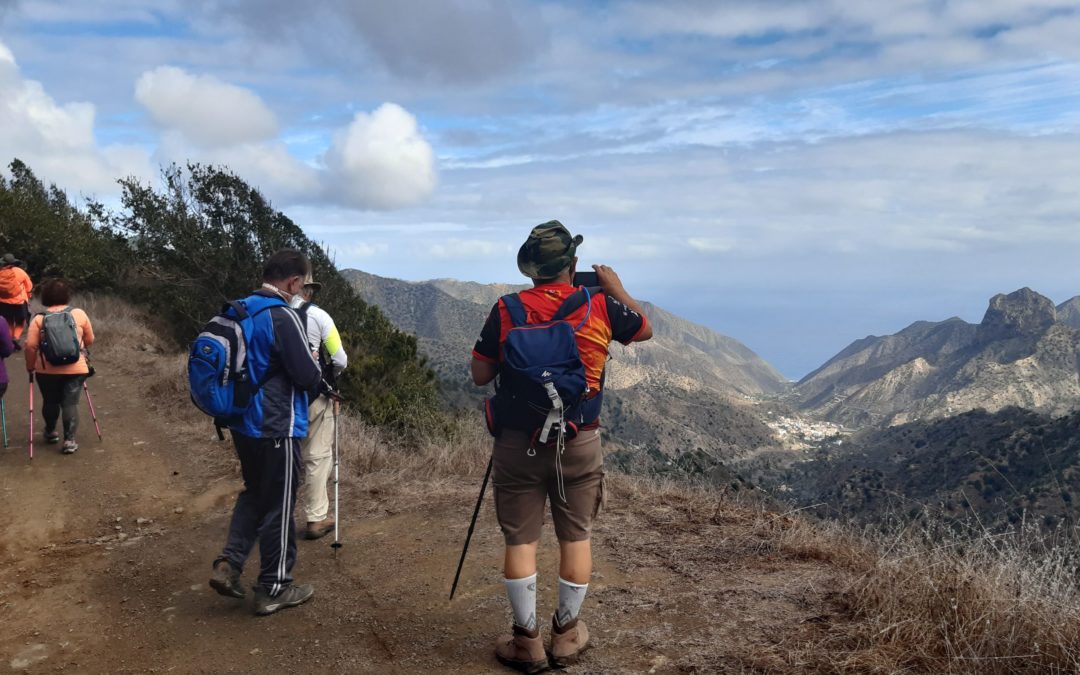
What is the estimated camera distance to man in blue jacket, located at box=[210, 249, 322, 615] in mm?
4234

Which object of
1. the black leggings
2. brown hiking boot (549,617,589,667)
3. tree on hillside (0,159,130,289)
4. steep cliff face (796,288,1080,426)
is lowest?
steep cliff face (796,288,1080,426)

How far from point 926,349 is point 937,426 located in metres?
120

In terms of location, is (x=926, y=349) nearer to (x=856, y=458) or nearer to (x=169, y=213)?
(x=856, y=458)

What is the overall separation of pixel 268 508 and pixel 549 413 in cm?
195

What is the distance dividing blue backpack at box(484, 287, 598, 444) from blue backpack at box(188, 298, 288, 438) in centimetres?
159

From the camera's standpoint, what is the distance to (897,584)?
3.91m

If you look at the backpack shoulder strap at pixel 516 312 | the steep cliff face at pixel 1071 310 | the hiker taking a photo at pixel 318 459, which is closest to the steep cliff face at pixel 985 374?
the steep cliff face at pixel 1071 310

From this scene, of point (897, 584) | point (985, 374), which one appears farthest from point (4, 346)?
point (985, 374)

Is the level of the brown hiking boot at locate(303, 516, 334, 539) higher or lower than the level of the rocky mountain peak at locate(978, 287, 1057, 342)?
lower

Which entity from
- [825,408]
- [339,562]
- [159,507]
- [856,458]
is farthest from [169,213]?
[825,408]

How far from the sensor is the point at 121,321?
19.0 metres

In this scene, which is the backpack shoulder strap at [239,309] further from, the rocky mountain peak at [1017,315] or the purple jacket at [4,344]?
the rocky mountain peak at [1017,315]

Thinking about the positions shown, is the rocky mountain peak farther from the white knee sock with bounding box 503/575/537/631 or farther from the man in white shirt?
the white knee sock with bounding box 503/575/537/631

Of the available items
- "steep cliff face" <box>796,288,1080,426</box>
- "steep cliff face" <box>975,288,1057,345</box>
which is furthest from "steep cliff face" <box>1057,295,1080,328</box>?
"steep cliff face" <box>975,288,1057,345</box>
